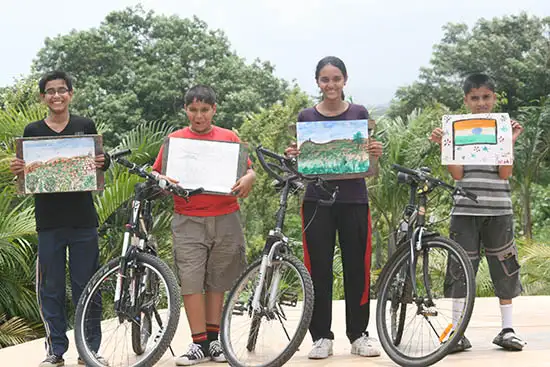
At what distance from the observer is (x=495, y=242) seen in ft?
17.3

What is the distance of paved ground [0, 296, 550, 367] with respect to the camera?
4.99 m

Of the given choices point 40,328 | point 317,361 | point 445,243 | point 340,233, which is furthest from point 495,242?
point 40,328

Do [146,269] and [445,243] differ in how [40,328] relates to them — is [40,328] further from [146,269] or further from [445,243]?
[445,243]

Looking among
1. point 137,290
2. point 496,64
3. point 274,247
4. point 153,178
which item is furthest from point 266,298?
point 496,64

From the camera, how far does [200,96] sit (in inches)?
200

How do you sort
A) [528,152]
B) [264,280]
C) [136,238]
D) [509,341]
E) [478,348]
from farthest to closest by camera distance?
1. [528,152]
2. [478,348]
3. [509,341]
4. [136,238]
5. [264,280]

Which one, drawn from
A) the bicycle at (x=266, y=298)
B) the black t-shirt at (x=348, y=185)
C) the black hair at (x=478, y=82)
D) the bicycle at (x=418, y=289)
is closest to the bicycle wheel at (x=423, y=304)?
the bicycle at (x=418, y=289)

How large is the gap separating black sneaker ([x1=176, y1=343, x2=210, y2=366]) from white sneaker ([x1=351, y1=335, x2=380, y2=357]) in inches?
37.5

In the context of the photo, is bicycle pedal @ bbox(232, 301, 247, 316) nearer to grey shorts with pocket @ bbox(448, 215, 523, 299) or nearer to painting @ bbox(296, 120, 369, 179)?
painting @ bbox(296, 120, 369, 179)

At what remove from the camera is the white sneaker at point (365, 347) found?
5172mm

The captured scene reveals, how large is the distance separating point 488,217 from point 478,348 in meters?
0.89

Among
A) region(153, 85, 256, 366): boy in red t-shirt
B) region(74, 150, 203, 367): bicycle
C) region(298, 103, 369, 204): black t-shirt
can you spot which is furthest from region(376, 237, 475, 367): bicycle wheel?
region(74, 150, 203, 367): bicycle

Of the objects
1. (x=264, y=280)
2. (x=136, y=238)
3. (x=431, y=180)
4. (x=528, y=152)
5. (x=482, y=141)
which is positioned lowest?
(x=264, y=280)

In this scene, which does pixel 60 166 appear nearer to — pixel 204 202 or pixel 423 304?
pixel 204 202
